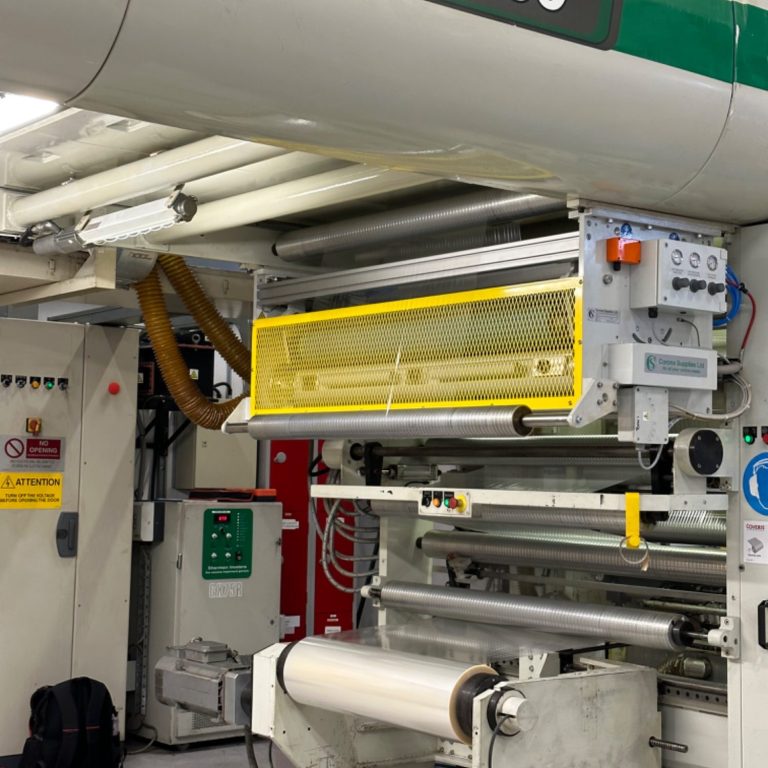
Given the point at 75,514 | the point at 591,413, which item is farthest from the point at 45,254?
the point at 591,413

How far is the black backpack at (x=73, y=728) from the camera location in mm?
5707

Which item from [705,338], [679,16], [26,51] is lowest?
[705,338]

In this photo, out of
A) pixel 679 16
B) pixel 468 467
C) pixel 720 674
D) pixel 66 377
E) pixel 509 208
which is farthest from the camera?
pixel 66 377

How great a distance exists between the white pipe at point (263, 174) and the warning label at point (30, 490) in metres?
2.21

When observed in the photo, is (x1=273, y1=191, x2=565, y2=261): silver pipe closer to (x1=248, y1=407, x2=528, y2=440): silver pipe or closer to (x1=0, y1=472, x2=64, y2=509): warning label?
(x1=248, y1=407, x2=528, y2=440): silver pipe

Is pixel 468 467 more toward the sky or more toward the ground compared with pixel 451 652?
more toward the sky

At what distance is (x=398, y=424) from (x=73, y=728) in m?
2.82

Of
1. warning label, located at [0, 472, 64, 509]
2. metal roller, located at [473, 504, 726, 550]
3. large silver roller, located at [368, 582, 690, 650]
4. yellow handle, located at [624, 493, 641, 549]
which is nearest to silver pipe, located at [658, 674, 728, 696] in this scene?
large silver roller, located at [368, 582, 690, 650]

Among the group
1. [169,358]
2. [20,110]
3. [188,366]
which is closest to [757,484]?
[20,110]

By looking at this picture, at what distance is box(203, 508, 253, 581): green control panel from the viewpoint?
6543 mm

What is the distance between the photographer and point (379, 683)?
12.4 feet

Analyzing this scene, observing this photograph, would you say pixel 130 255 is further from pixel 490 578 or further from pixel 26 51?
pixel 26 51

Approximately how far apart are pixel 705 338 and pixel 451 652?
4.41 ft

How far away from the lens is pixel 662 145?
2938mm
